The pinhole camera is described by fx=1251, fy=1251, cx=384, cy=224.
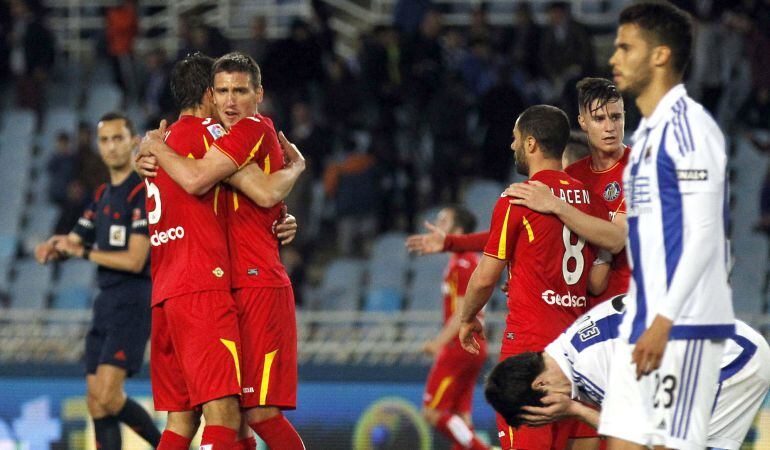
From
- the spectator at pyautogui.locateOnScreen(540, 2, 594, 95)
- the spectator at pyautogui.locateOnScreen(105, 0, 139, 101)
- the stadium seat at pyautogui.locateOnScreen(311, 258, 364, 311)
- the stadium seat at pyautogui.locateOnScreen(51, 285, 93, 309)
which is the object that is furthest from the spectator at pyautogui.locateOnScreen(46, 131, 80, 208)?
the spectator at pyautogui.locateOnScreen(540, 2, 594, 95)

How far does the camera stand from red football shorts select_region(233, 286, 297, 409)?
21.1 feet

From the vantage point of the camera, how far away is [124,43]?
Result: 17.4 meters

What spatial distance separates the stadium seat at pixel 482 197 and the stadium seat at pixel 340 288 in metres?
1.48

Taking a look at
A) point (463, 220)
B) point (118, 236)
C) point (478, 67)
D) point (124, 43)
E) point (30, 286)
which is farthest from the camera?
point (124, 43)

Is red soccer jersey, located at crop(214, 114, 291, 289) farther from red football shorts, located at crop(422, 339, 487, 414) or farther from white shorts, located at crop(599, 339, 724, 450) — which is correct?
red football shorts, located at crop(422, 339, 487, 414)

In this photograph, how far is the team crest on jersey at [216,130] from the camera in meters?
6.46

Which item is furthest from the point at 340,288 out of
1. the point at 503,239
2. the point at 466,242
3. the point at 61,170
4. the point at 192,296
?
the point at 503,239

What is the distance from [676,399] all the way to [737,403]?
93 centimetres

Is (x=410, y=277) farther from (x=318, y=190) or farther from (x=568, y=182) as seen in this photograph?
(x=568, y=182)

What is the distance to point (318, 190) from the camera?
1548 centimetres

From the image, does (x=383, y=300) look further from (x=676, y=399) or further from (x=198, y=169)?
(x=676, y=399)

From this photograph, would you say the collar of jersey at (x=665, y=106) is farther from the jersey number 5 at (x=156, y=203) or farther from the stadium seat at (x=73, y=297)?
the stadium seat at (x=73, y=297)

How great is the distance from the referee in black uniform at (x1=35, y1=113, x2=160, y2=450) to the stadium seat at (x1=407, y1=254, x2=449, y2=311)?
5499 mm

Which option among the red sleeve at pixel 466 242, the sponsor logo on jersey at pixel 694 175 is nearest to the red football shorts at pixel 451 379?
the red sleeve at pixel 466 242
